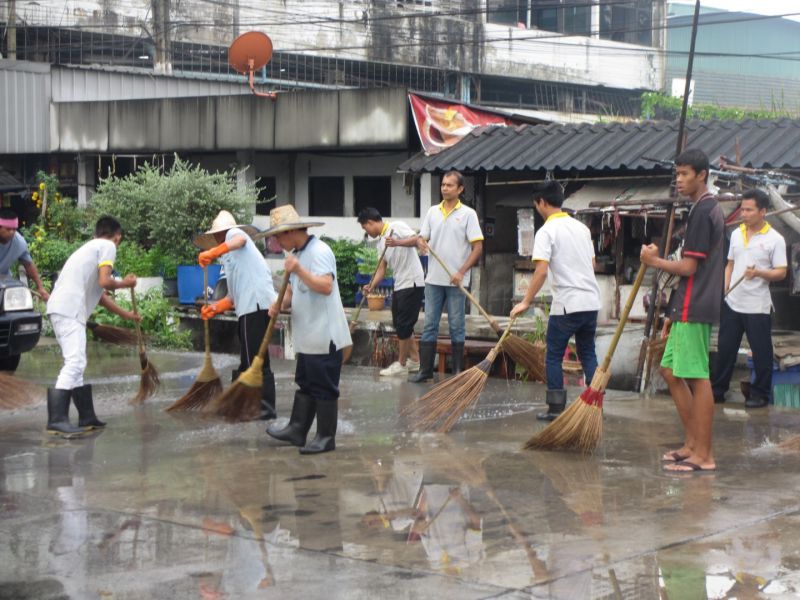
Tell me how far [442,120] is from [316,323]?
10168 mm

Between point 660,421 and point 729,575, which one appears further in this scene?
point 660,421

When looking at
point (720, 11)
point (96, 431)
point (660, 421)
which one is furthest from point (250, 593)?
point (720, 11)

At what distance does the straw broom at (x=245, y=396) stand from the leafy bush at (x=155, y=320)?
5.75 meters

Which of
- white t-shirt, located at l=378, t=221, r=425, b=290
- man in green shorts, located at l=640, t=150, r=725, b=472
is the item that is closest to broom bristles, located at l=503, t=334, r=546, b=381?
white t-shirt, located at l=378, t=221, r=425, b=290

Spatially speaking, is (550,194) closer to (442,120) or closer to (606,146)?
(606,146)

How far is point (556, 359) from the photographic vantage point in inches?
340

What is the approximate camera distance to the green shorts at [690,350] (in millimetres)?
6872

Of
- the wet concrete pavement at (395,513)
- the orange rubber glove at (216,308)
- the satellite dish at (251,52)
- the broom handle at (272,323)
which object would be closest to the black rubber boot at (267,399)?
the wet concrete pavement at (395,513)

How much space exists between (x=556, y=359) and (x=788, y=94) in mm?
40001

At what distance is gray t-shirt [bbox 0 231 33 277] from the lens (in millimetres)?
10992

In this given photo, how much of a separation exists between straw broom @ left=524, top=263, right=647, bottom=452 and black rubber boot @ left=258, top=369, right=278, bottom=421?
Answer: 7.98 ft

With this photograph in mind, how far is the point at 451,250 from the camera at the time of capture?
34.5 ft

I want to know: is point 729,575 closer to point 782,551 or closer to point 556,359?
point 782,551

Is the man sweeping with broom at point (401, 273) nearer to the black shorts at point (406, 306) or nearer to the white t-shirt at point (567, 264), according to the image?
the black shorts at point (406, 306)
